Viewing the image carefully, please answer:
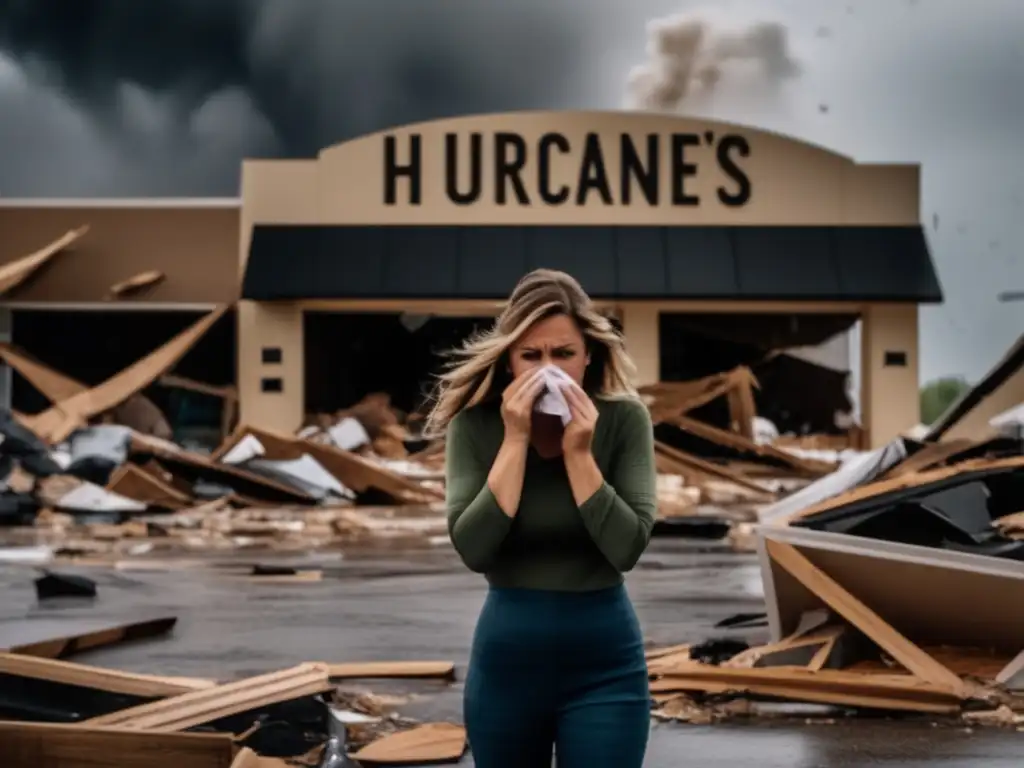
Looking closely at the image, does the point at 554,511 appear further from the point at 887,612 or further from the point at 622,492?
the point at 887,612

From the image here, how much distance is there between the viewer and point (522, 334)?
345cm

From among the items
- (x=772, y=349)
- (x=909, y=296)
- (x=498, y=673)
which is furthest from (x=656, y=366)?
(x=498, y=673)

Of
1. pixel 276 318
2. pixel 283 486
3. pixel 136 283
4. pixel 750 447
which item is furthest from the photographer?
pixel 136 283

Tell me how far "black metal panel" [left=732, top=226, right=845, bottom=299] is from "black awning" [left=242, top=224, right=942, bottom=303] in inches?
0.9

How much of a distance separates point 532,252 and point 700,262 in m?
3.64

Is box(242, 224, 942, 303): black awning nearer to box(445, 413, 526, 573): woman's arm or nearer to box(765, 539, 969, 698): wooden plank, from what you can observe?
box(765, 539, 969, 698): wooden plank

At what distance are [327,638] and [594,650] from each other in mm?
6245

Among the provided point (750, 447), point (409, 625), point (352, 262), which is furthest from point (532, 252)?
point (409, 625)

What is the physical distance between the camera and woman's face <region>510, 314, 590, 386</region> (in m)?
3.43

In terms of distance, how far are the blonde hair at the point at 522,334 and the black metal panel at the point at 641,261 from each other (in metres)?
30.6

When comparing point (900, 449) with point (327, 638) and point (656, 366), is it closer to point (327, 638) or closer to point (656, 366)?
point (327, 638)

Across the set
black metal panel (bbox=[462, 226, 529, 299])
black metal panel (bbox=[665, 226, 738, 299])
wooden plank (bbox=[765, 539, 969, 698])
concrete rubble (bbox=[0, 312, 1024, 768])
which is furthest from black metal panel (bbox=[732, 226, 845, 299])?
wooden plank (bbox=[765, 539, 969, 698])

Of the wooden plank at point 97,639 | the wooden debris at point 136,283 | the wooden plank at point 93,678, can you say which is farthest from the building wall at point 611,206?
the wooden plank at point 93,678

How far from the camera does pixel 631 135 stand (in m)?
35.4
